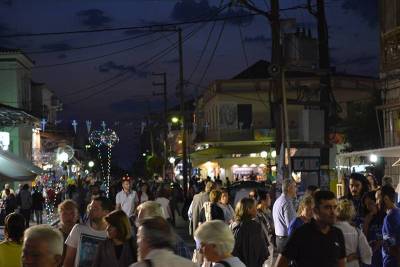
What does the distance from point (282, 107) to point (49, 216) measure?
17911 millimetres

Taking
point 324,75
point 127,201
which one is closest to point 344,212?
point 127,201

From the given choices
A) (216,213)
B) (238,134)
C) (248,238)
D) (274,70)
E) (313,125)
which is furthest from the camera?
(238,134)

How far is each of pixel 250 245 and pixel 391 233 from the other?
1751mm

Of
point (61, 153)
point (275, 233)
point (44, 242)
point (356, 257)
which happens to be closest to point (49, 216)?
point (61, 153)

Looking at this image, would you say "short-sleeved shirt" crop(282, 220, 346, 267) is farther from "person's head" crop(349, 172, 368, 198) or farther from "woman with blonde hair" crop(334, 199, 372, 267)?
"person's head" crop(349, 172, 368, 198)

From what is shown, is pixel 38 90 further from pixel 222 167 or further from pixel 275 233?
pixel 275 233

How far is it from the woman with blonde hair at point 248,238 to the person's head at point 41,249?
466cm

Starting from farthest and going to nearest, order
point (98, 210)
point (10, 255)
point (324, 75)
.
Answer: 1. point (324, 75)
2. point (98, 210)
3. point (10, 255)

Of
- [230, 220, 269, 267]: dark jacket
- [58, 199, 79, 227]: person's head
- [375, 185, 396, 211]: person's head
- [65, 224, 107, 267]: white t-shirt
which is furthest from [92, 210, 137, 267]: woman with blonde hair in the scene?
[375, 185, 396, 211]: person's head

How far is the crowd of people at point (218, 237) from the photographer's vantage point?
4867mm

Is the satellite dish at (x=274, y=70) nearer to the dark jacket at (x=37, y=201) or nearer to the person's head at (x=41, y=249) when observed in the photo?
the person's head at (x=41, y=249)

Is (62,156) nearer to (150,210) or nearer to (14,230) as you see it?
(150,210)

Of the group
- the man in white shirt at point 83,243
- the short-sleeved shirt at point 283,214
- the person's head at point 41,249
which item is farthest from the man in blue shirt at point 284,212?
the person's head at point 41,249

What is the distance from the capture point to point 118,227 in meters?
6.97
